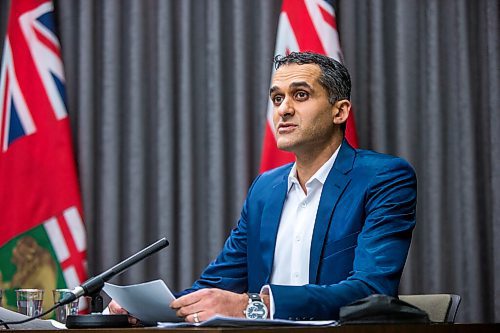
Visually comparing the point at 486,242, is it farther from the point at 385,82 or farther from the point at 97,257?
the point at 97,257

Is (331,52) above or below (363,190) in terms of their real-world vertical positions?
above

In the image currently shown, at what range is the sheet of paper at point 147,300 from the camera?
6.38 ft

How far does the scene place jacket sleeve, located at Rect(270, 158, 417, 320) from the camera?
1974mm

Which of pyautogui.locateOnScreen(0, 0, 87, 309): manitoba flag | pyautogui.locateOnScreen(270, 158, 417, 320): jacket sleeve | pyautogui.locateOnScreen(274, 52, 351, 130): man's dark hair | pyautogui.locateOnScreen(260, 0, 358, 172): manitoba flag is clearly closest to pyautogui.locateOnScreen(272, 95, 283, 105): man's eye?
pyautogui.locateOnScreen(274, 52, 351, 130): man's dark hair

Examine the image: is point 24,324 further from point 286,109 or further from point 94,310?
point 286,109

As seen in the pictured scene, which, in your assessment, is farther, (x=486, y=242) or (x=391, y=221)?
(x=486, y=242)

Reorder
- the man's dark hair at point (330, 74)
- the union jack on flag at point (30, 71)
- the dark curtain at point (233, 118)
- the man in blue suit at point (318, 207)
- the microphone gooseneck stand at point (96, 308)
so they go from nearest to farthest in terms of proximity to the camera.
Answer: the microphone gooseneck stand at point (96, 308)
the man in blue suit at point (318, 207)
the man's dark hair at point (330, 74)
the union jack on flag at point (30, 71)
the dark curtain at point (233, 118)

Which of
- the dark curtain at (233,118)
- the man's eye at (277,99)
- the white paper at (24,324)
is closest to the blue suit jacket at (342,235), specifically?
the man's eye at (277,99)

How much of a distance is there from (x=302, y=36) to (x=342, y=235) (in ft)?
5.23

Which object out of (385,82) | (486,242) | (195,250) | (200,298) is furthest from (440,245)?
(200,298)

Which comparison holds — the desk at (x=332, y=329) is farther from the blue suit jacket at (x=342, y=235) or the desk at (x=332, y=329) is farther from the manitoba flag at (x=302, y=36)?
the manitoba flag at (x=302, y=36)

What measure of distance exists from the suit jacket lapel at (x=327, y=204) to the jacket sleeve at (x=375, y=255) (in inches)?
4.2

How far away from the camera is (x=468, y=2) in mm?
4312

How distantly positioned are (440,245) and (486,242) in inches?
9.3
